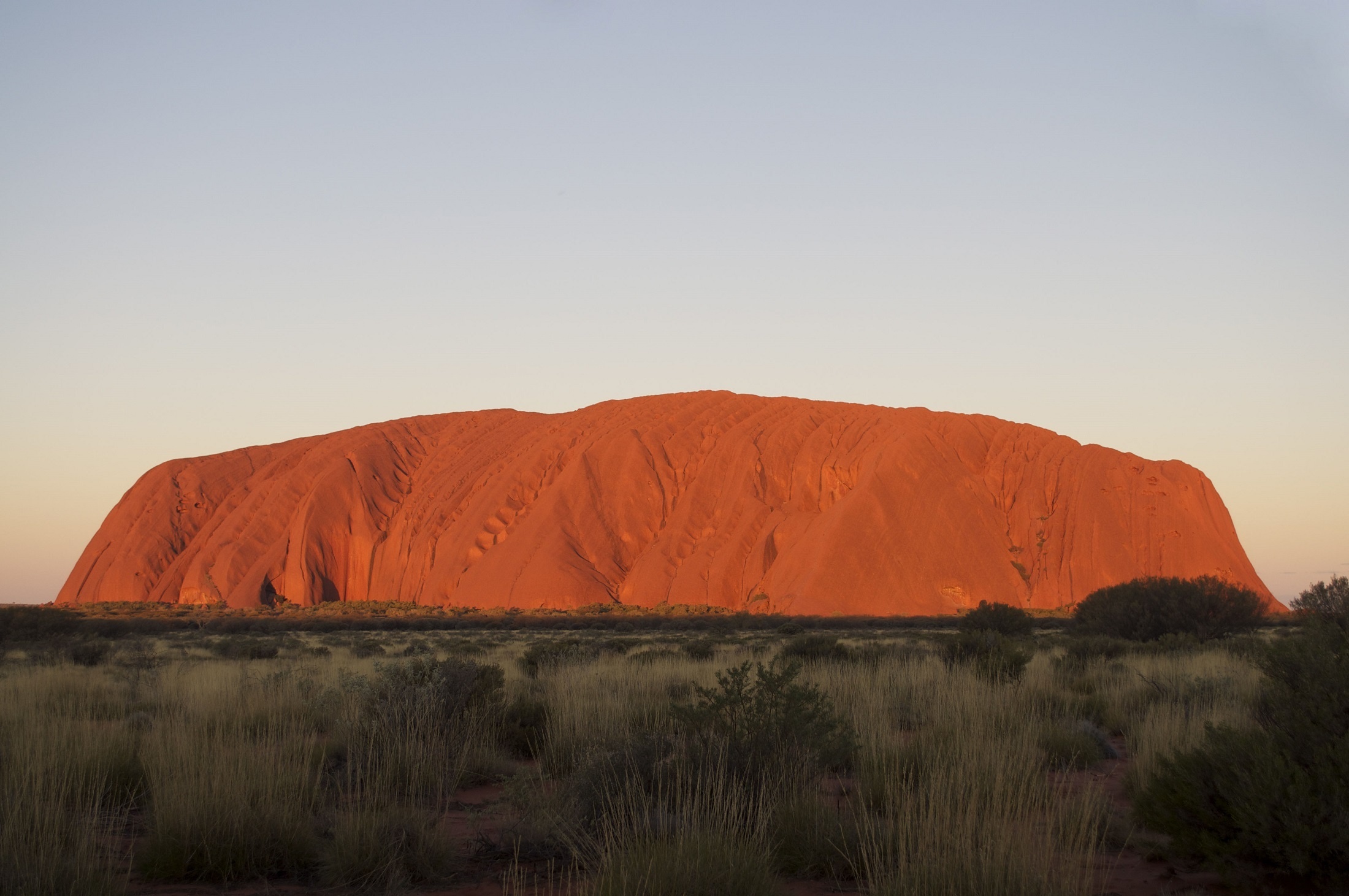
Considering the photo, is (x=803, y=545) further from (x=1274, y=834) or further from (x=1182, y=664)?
(x=1274, y=834)

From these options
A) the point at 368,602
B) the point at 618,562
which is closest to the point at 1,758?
the point at 618,562

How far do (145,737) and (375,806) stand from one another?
2831 millimetres

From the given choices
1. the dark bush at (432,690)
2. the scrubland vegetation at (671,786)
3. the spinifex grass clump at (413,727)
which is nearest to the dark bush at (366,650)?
the scrubland vegetation at (671,786)

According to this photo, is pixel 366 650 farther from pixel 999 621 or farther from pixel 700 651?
pixel 999 621

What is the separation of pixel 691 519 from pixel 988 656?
4882 centimetres

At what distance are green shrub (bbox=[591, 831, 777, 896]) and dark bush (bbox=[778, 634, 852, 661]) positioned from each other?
9.93m

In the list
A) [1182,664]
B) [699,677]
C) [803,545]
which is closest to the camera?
[699,677]

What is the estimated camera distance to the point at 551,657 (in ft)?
53.4

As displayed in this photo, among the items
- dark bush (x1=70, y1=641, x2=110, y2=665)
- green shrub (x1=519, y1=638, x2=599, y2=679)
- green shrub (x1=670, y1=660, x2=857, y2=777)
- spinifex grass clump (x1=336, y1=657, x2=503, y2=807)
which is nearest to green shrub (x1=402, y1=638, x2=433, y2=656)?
green shrub (x1=519, y1=638, x2=599, y2=679)

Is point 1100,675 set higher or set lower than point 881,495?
lower

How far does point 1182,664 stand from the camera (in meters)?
13.2

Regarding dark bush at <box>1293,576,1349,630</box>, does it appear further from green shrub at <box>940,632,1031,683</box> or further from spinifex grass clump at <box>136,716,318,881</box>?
spinifex grass clump at <box>136,716,318,881</box>

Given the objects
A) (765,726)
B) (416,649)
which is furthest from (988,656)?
(416,649)

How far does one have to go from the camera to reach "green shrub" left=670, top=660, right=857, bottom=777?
603 cm
